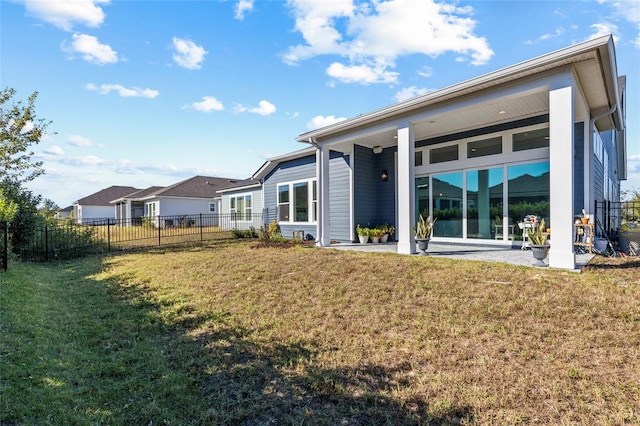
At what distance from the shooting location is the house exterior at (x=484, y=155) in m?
5.37

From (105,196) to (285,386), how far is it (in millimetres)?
47064

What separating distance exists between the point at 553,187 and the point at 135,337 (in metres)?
6.82

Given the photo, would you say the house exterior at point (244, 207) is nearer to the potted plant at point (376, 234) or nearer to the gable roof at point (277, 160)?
the gable roof at point (277, 160)

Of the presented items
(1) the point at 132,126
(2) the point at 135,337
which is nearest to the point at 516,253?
(2) the point at 135,337

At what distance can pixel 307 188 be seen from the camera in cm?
1260

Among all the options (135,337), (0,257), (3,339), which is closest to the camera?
(3,339)

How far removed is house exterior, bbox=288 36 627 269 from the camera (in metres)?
5.37

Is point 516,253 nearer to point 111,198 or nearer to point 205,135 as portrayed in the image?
point 205,135

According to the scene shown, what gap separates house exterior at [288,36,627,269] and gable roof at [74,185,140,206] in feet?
125

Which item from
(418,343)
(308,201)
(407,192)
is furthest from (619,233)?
(308,201)

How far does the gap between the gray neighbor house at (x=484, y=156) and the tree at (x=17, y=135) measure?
10.4m

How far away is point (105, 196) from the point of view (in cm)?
4066

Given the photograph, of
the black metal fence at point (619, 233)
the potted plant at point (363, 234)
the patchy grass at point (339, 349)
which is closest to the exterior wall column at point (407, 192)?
the patchy grass at point (339, 349)

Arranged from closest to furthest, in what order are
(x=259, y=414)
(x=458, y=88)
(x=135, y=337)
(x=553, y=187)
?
(x=259, y=414)
(x=135, y=337)
(x=553, y=187)
(x=458, y=88)
